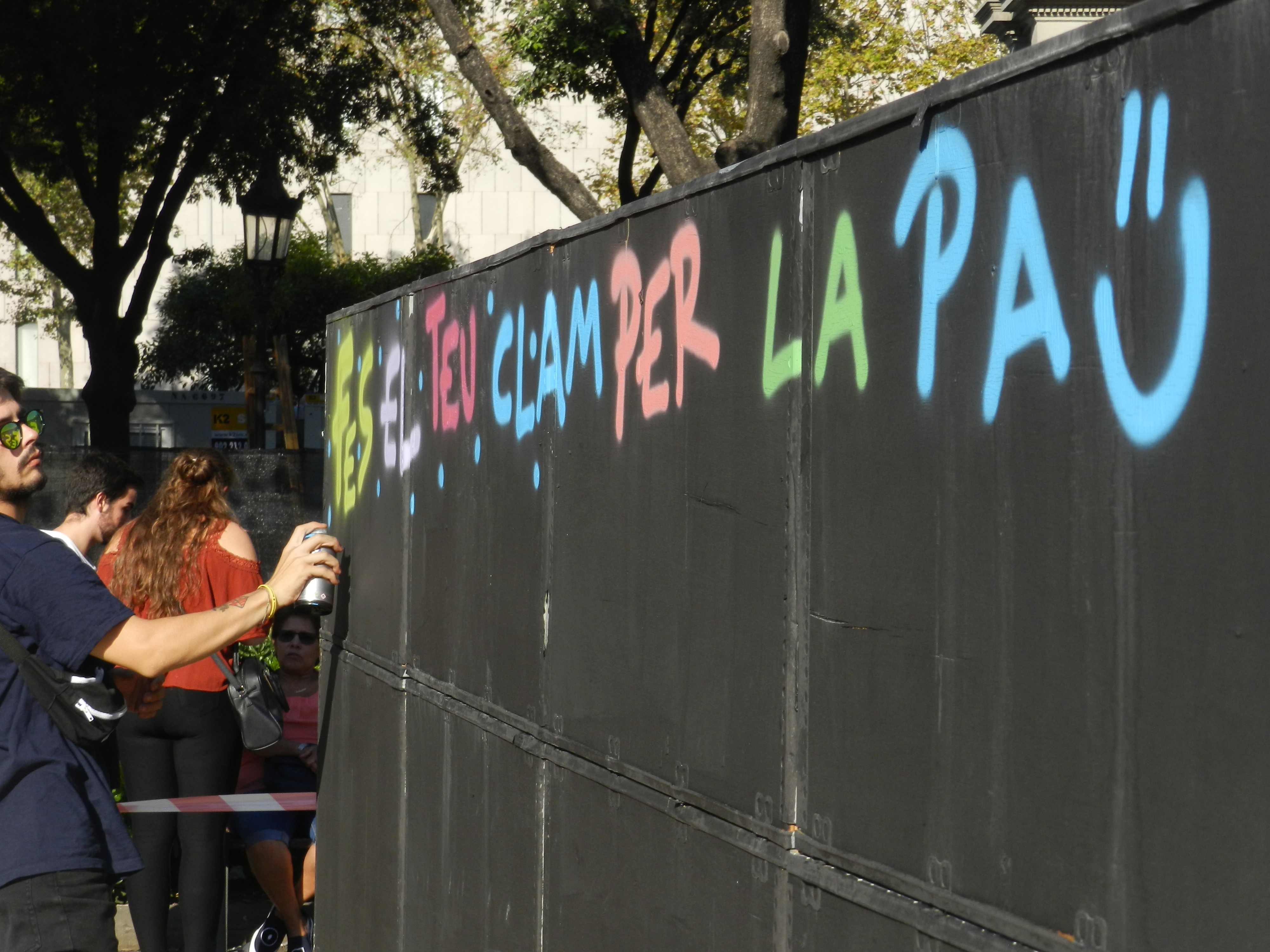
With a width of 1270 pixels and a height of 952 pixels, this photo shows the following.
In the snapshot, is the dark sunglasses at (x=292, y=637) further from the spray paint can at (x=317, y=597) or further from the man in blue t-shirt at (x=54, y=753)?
the man in blue t-shirt at (x=54, y=753)

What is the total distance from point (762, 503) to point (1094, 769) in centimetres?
88

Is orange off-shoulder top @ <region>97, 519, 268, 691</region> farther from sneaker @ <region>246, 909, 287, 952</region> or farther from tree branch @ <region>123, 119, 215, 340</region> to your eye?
tree branch @ <region>123, 119, 215, 340</region>

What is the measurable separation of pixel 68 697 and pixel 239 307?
33.4 meters

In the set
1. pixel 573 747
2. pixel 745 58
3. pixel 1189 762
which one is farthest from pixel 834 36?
pixel 1189 762

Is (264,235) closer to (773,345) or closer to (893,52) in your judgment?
(773,345)

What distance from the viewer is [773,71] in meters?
8.96

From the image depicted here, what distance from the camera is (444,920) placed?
3.98 metres

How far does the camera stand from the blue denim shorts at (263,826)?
627cm

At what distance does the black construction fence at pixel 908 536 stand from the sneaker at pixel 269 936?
9.22 feet

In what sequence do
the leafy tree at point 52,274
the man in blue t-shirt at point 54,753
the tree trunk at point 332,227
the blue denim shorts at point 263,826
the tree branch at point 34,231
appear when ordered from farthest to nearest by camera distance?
the tree trunk at point 332,227, the leafy tree at point 52,274, the tree branch at point 34,231, the blue denim shorts at point 263,826, the man in blue t-shirt at point 54,753

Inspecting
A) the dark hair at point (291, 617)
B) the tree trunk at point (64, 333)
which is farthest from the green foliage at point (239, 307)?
the dark hair at point (291, 617)

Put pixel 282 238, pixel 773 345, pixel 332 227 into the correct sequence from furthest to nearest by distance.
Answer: pixel 332 227
pixel 282 238
pixel 773 345

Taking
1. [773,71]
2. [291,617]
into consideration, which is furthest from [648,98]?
[291,617]

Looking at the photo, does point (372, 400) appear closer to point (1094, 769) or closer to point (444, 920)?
point (444, 920)
